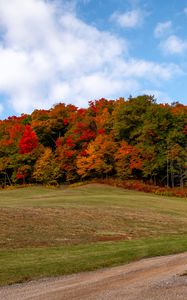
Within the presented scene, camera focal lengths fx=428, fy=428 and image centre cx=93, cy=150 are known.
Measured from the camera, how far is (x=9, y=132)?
8850 centimetres

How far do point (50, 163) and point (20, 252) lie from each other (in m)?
61.9

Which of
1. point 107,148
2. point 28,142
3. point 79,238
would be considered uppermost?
point 28,142

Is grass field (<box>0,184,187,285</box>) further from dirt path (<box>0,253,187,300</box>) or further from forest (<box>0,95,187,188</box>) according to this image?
forest (<box>0,95,187,188</box>)

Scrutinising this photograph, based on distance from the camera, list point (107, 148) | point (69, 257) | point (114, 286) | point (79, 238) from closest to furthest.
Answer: point (114, 286) < point (69, 257) < point (79, 238) < point (107, 148)

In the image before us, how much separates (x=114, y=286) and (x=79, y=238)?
11.8 metres

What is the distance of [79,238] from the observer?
23.4m

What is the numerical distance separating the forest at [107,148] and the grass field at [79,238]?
1409 inches

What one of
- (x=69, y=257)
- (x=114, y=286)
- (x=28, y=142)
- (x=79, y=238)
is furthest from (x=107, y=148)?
(x=114, y=286)

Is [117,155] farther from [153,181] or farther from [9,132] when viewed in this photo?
[9,132]

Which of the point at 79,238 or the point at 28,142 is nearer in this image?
the point at 79,238

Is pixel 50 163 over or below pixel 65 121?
below

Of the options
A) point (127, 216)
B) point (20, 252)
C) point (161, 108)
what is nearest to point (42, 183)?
point (161, 108)

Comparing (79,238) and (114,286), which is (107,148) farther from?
(114,286)

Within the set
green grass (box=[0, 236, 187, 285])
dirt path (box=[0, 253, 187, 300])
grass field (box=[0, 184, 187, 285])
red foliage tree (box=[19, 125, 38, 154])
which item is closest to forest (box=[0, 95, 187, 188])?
red foliage tree (box=[19, 125, 38, 154])
